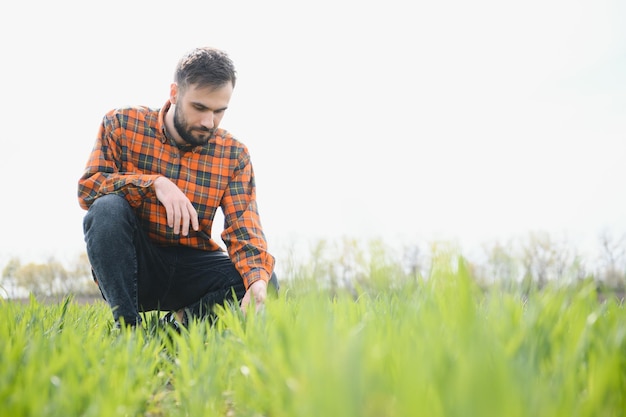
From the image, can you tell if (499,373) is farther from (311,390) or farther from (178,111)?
(178,111)

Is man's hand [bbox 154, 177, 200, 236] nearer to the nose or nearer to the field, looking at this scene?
the nose

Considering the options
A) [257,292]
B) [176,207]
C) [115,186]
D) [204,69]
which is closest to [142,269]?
[115,186]

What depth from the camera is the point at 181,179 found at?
Answer: 3.00 meters

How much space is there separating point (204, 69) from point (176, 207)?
34.7 inches

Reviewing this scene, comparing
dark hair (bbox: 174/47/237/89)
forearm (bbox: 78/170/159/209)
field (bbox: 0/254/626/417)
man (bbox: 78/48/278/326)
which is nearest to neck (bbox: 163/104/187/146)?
man (bbox: 78/48/278/326)

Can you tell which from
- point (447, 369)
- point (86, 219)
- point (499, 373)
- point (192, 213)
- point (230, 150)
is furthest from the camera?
point (230, 150)

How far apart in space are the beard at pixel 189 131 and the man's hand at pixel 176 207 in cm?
47

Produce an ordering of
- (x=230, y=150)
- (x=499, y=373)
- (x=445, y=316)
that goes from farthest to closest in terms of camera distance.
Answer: (x=230, y=150), (x=445, y=316), (x=499, y=373)

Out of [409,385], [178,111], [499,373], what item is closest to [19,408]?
[409,385]

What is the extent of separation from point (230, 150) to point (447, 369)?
239 cm

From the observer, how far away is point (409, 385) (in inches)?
31.5

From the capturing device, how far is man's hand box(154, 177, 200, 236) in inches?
94.0

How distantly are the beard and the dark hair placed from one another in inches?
6.6

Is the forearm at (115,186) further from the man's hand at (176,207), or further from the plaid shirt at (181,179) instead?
the man's hand at (176,207)
